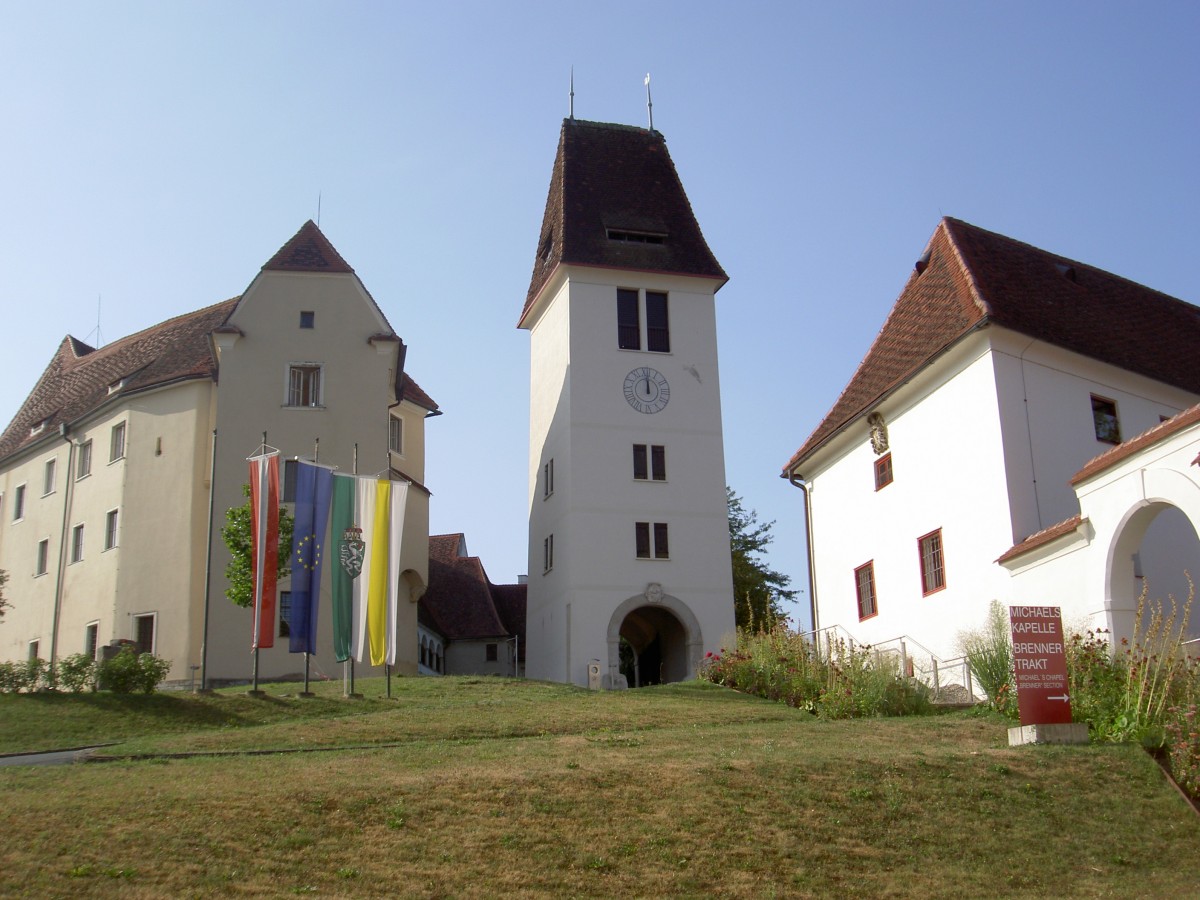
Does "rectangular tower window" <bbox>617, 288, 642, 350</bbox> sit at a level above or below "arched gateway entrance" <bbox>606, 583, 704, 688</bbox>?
above

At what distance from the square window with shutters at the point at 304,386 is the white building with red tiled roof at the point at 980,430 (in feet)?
49.1

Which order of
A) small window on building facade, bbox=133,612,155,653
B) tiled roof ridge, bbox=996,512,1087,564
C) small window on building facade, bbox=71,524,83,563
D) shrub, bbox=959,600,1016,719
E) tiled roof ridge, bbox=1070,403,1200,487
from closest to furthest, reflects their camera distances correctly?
1. tiled roof ridge, bbox=1070,403,1200,487
2. shrub, bbox=959,600,1016,719
3. tiled roof ridge, bbox=996,512,1087,564
4. small window on building facade, bbox=133,612,155,653
5. small window on building facade, bbox=71,524,83,563

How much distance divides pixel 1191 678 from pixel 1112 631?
3324mm

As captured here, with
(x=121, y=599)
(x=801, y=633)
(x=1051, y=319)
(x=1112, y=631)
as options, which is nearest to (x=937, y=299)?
(x=1051, y=319)

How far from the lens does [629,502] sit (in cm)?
4109

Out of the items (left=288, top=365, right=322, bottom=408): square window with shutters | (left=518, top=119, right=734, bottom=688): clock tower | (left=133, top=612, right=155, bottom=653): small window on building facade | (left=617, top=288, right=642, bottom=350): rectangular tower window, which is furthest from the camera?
(left=617, top=288, right=642, bottom=350): rectangular tower window

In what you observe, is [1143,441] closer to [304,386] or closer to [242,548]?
[242,548]

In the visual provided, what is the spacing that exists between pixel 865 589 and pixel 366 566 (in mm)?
12075

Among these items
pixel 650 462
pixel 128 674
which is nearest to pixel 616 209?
pixel 650 462

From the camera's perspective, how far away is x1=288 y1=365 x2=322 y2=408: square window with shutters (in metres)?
39.9

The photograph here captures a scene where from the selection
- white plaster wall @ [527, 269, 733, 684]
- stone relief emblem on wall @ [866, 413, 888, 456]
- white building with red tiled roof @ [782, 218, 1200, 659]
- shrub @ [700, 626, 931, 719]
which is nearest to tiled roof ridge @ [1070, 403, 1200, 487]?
white building with red tiled roof @ [782, 218, 1200, 659]

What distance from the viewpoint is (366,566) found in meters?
27.2

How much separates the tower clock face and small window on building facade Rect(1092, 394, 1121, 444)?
1658cm

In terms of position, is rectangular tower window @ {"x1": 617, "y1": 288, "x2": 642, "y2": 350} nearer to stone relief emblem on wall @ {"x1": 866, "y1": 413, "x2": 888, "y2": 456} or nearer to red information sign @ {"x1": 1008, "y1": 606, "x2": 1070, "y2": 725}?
stone relief emblem on wall @ {"x1": 866, "y1": 413, "x2": 888, "y2": 456}
